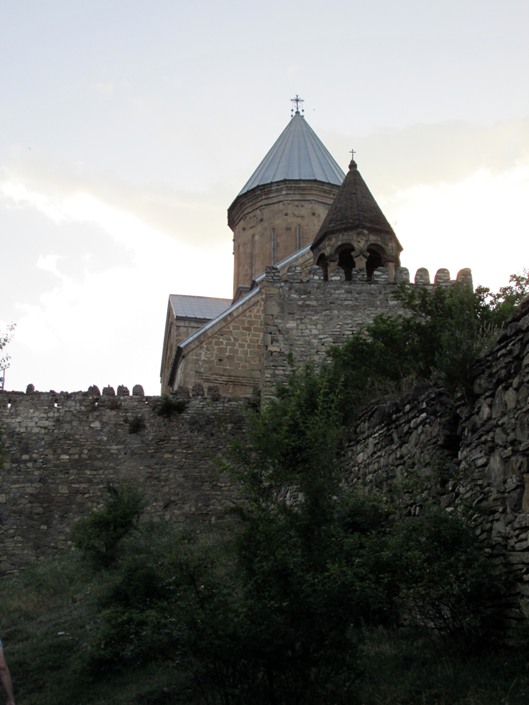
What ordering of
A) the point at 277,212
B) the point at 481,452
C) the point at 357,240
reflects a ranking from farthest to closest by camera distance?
1. the point at 277,212
2. the point at 357,240
3. the point at 481,452

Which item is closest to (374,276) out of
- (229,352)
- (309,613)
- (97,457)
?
(229,352)

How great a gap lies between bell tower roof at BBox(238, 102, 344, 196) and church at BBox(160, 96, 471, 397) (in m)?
0.04

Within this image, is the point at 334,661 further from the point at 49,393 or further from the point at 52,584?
the point at 49,393

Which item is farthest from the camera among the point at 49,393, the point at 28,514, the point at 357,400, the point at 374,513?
the point at 49,393

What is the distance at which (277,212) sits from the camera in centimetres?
2881

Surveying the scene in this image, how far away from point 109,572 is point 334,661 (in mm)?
8106

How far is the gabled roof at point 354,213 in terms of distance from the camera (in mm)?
19250

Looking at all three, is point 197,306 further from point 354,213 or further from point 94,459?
point 94,459

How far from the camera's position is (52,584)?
13.4 metres

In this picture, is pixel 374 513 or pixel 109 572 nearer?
pixel 374 513

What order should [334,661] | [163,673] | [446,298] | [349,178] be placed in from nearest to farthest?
1. [334,661]
2. [163,673]
3. [446,298]
4. [349,178]

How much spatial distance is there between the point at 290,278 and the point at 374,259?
2.58 m

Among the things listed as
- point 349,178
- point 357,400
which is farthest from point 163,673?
point 349,178

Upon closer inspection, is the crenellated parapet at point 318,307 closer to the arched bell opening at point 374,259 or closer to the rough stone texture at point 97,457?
the rough stone texture at point 97,457
